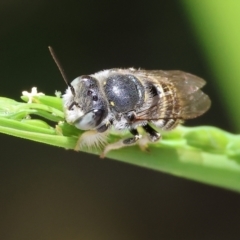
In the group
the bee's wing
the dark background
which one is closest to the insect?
the bee's wing

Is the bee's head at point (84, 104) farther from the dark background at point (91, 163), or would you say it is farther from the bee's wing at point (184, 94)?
the dark background at point (91, 163)

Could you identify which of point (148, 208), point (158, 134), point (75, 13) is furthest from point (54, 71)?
point (158, 134)

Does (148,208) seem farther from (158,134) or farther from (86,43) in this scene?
(158,134)

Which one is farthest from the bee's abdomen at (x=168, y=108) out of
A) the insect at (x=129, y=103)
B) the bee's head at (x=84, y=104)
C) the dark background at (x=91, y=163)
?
the dark background at (x=91, y=163)

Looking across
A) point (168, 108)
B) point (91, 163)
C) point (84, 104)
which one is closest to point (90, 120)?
point (84, 104)

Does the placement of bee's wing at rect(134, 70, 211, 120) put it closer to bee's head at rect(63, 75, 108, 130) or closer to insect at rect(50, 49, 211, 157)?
insect at rect(50, 49, 211, 157)

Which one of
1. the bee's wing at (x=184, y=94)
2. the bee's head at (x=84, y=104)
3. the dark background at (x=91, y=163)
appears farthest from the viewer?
the dark background at (x=91, y=163)
